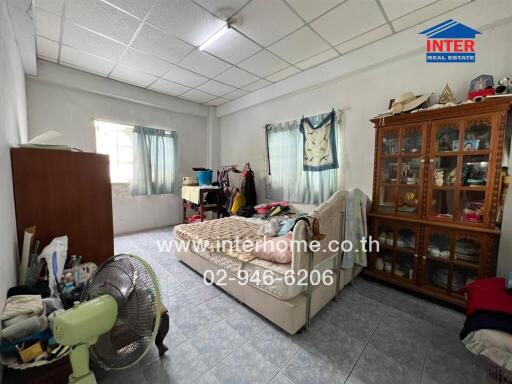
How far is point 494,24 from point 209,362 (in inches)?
142

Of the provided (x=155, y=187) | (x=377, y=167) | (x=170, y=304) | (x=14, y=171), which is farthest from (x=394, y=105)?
(x=155, y=187)

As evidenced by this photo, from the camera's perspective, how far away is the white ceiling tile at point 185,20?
190 centimetres

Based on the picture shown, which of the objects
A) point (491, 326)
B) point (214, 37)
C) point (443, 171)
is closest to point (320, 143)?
point (443, 171)

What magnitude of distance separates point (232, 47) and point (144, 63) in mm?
1348

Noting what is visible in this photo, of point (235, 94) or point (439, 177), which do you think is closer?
point (439, 177)

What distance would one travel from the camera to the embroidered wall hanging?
298cm

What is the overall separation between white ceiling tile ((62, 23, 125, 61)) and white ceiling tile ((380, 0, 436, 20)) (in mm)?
2896

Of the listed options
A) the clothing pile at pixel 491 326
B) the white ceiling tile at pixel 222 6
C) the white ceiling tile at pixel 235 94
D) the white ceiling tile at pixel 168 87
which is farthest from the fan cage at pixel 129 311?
the white ceiling tile at pixel 235 94

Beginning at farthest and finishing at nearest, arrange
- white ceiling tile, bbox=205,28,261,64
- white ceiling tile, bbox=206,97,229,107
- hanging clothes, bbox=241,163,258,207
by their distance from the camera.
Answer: white ceiling tile, bbox=206,97,229,107 < hanging clothes, bbox=241,163,258,207 < white ceiling tile, bbox=205,28,261,64

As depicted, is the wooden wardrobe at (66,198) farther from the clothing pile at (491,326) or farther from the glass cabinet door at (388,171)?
the glass cabinet door at (388,171)

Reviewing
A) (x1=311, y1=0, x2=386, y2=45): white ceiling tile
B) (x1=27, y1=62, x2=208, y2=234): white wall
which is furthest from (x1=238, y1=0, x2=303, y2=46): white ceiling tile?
(x1=27, y1=62, x2=208, y2=234): white wall

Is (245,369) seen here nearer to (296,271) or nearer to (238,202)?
(296,271)

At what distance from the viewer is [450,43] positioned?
2.08 metres

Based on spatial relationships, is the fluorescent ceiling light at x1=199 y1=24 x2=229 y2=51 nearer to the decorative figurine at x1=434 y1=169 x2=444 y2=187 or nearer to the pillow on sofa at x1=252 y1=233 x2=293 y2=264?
the pillow on sofa at x1=252 y1=233 x2=293 y2=264
